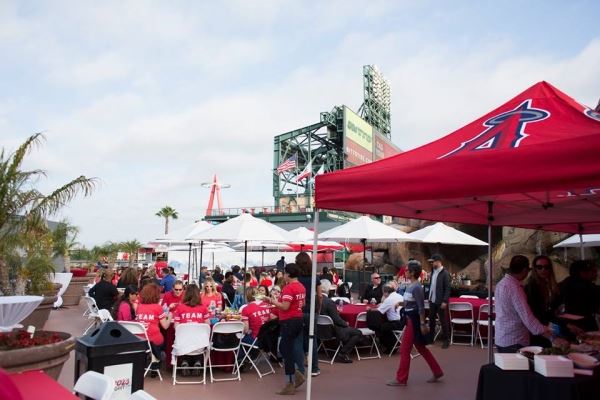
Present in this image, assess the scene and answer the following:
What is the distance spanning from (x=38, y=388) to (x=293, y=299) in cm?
348

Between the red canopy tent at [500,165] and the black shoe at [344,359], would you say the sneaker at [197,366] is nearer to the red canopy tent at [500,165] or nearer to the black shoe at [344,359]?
the black shoe at [344,359]

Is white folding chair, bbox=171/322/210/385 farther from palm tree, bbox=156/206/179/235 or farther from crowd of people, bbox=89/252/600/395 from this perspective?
palm tree, bbox=156/206/179/235

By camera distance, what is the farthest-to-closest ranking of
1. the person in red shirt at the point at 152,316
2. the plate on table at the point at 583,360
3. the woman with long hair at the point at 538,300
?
the person in red shirt at the point at 152,316 < the woman with long hair at the point at 538,300 < the plate on table at the point at 583,360

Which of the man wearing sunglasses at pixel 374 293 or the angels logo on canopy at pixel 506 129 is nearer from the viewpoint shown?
the angels logo on canopy at pixel 506 129

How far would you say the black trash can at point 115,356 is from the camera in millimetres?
4004

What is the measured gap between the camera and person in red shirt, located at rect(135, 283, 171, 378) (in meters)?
7.06

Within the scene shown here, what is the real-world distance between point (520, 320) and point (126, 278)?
29.5ft

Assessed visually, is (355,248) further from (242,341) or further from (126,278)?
(242,341)

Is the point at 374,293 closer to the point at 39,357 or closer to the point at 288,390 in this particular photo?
the point at 288,390

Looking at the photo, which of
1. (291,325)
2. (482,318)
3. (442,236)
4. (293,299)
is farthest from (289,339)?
(442,236)

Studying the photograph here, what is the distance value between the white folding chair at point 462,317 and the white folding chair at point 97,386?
819cm

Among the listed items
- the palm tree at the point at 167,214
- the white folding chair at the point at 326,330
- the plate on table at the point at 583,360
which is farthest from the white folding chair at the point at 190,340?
the palm tree at the point at 167,214

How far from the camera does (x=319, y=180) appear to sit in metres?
4.97

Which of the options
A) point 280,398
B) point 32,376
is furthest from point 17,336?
point 280,398
